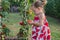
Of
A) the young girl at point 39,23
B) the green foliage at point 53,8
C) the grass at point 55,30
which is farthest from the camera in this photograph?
the green foliage at point 53,8

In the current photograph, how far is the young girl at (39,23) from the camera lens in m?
4.72

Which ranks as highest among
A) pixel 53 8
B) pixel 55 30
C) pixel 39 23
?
pixel 39 23

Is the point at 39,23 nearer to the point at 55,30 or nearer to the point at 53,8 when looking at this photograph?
the point at 55,30

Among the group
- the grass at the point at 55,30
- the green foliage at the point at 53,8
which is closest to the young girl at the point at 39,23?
the grass at the point at 55,30

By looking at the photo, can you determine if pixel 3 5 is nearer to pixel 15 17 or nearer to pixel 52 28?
pixel 52 28

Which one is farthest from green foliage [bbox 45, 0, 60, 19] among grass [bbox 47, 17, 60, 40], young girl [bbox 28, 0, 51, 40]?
young girl [bbox 28, 0, 51, 40]

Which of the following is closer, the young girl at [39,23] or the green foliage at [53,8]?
the young girl at [39,23]

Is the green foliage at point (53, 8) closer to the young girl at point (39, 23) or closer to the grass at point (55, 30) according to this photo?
the grass at point (55, 30)

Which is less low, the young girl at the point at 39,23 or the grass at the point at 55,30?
the young girl at the point at 39,23

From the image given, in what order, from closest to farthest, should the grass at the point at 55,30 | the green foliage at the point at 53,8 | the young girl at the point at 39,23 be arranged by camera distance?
the young girl at the point at 39,23, the grass at the point at 55,30, the green foliage at the point at 53,8

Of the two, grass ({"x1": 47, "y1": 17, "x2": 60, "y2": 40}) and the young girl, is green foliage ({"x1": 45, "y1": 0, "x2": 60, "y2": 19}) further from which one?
the young girl

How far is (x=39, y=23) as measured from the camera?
15.5 ft

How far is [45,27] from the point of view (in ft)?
16.1

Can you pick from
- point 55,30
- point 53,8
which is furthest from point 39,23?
point 53,8
